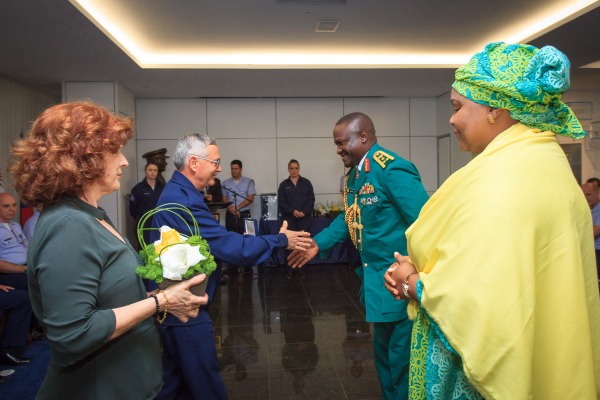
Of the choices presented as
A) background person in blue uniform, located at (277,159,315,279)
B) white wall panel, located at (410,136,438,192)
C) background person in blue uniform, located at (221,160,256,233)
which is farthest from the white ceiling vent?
white wall panel, located at (410,136,438,192)

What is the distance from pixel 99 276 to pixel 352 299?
4.83 m

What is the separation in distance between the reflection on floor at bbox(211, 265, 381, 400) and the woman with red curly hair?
1996mm

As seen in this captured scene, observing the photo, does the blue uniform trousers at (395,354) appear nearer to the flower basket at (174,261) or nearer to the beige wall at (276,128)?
the flower basket at (174,261)

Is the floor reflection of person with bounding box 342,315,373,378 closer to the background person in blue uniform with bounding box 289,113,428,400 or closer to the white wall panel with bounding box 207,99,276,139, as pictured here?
the background person in blue uniform with bounding box 289,113,428,400

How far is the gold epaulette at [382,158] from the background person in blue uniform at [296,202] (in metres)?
5.28

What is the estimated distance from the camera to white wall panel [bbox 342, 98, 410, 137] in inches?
381

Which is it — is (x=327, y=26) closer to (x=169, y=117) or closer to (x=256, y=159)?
(x=256, y=159)

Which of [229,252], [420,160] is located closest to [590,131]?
[420,160]

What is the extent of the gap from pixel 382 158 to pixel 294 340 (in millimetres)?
2422

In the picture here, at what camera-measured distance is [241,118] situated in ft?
31.1

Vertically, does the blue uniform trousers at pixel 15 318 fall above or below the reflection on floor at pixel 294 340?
above

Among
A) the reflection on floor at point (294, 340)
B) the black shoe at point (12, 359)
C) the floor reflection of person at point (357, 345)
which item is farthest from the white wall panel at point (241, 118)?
the black shoe at point (12, 359)

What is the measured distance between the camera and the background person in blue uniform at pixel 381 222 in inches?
94.0

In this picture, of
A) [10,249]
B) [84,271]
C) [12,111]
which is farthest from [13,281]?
[12,111]
